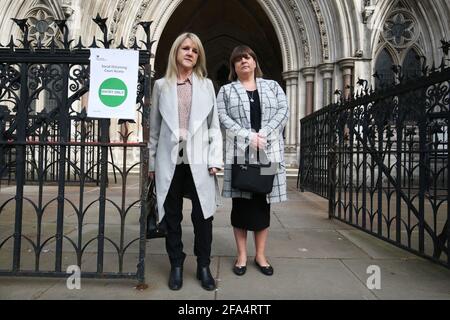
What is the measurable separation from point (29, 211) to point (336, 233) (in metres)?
4.47

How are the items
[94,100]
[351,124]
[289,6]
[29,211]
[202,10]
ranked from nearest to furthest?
[94,100]
[351,124]
[29,211]
[289,6]
[202,10]

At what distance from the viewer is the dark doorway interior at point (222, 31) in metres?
18.7

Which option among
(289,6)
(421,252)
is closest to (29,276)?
(421,252)

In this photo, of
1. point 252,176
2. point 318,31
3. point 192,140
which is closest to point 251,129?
point 252,176

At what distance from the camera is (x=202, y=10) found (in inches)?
768

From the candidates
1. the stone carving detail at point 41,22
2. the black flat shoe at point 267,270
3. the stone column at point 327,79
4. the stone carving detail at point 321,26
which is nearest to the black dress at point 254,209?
the black flat shoe at point 267,270

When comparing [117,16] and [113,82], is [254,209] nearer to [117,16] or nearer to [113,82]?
[113,82]

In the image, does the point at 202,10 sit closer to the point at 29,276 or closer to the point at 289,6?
the point at 289,6

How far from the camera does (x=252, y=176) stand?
2.95 meters

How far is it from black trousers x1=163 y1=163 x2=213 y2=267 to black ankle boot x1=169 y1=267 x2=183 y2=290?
0.04m

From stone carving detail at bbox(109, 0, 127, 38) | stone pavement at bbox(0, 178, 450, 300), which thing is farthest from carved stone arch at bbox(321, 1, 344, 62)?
stone pavement at bbox(0, 178, 450, 300)

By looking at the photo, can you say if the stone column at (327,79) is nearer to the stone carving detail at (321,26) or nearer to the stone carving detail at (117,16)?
the stone carving detail at (321,26)

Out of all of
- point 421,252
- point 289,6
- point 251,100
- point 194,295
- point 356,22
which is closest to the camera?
point 194,295

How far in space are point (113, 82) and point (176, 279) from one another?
1.50m
